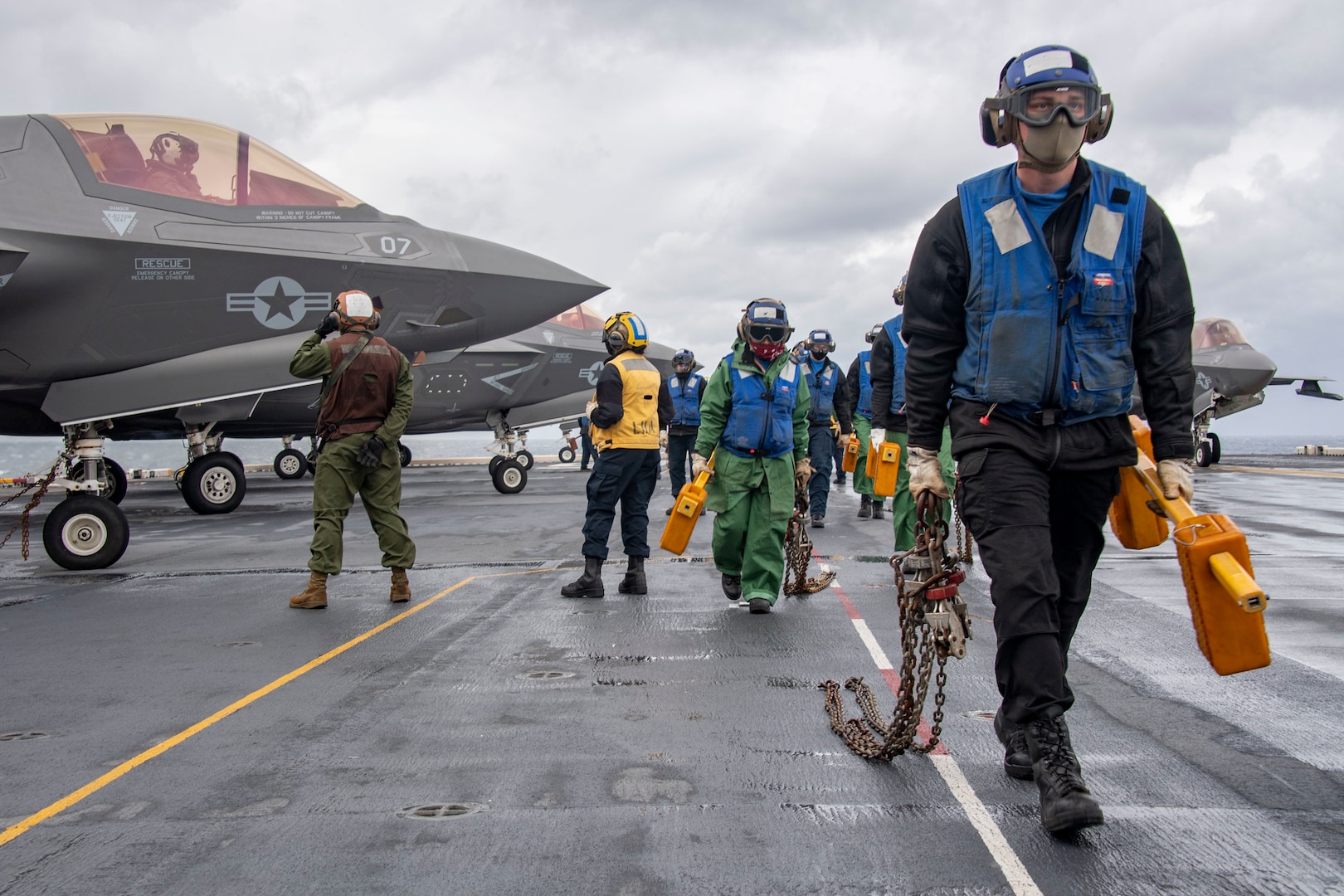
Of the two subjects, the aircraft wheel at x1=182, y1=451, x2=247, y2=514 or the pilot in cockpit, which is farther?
the aircraft wheel at x1=182, y1=451, x2=247, y2=514

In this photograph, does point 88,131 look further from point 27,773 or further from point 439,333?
point 27,773

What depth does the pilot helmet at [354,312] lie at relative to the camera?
622 cm

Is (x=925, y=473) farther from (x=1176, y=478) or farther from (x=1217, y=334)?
(x=1217, y=334)

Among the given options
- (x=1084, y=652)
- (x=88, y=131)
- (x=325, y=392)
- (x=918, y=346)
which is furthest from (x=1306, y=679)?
(x=88, y=131)

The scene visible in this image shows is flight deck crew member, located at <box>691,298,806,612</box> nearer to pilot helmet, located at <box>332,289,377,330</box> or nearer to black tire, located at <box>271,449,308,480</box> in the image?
pilot helmet, located at <box>332,289,377,330</box>

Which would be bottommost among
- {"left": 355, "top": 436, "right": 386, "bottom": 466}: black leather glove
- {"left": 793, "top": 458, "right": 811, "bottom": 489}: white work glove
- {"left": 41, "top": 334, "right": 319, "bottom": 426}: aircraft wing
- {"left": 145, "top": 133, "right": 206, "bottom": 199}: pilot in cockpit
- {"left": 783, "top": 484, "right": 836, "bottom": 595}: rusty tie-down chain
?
{"left": 783, "top": 484, "right": 836, "bottom": 595}: rusty tie-down chain

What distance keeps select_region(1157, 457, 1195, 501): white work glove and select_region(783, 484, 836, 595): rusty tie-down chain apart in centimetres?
342

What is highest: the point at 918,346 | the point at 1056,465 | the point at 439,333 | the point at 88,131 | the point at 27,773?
the point at 88,131

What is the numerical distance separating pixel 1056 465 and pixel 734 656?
87.1 inches

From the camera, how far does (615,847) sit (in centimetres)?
241

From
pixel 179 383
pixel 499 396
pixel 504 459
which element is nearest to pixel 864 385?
pixel 179 383

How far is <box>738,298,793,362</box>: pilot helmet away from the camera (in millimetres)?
5711

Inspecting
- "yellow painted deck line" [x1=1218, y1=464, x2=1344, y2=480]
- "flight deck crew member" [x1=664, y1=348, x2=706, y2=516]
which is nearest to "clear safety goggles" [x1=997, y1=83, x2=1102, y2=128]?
"flight deck crew member" [x1=664, y1=348, x2=706, y2=516]

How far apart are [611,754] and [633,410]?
371 centimetres
